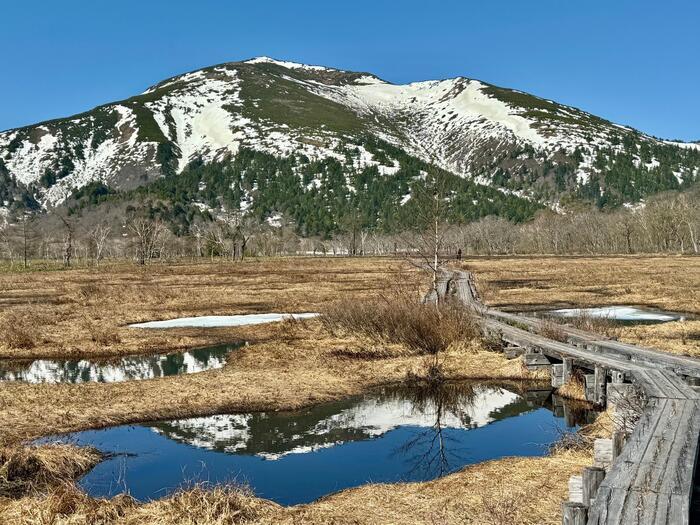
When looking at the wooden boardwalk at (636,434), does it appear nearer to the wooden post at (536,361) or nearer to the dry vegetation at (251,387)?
the wooden post at (536,361)

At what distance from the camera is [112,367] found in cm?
2405

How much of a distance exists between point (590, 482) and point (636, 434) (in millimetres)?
2707

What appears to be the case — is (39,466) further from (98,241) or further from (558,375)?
(98,241)

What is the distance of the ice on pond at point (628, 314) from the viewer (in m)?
32.8

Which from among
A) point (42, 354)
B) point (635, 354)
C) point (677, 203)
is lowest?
point (42, 354)

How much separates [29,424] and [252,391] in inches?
235

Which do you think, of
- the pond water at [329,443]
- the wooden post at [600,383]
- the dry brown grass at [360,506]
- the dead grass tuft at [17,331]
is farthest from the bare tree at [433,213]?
the dry brown grass at [360,506]

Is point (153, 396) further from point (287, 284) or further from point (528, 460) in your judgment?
point (287, 284)

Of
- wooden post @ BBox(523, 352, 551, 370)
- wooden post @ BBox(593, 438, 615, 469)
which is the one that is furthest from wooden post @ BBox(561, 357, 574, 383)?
wooden post @ BBox(593, 438, 615, 469)

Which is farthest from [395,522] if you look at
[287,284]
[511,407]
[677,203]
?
[677,203]

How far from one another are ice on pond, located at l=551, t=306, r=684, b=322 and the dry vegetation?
8.13 ft

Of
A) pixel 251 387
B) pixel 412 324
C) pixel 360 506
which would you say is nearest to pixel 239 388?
pixel 251 387

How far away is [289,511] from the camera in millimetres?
10039

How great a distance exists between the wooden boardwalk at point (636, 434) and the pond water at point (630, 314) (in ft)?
38.4
